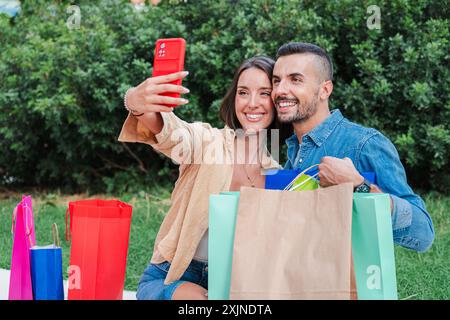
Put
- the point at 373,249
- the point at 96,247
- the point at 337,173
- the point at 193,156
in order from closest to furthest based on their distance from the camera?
1. the point at 373,249
2. the point at 337,173
3. the point at 96,247
4. the point at 193,156

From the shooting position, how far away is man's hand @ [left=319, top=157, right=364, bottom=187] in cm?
194

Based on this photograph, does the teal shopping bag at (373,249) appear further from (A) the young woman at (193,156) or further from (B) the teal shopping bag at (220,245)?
(A) the young woman at (193,156)

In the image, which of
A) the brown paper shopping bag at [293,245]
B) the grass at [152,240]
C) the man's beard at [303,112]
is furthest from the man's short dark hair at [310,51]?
the grass at [152,240]

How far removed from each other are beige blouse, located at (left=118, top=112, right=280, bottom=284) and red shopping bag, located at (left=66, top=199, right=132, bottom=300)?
0.16 m

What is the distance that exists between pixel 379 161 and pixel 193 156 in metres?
0.72

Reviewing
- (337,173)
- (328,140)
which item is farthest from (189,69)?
(337,173)

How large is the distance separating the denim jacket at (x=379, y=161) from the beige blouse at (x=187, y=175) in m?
0.32

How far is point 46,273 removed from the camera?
7.34 feet

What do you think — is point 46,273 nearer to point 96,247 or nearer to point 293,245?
point 96,247

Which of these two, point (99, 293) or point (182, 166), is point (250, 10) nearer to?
point (182, 166)

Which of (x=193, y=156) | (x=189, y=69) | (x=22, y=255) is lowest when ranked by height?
(x=22, y=255)

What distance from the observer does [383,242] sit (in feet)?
6.01

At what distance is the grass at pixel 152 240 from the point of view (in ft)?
11.7

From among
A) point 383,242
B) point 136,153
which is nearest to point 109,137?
point 136,153
